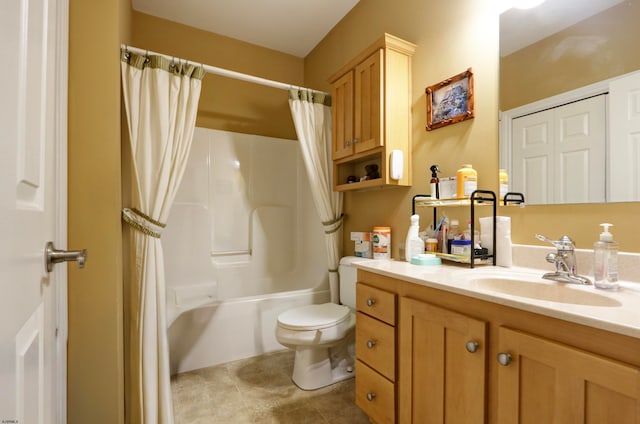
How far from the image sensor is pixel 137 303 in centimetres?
152

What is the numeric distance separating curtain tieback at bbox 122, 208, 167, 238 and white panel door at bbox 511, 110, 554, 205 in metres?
1.78

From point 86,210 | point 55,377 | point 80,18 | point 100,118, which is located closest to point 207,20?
point 80,18

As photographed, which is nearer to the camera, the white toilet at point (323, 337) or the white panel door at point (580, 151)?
the white panel door at point (580, 151)

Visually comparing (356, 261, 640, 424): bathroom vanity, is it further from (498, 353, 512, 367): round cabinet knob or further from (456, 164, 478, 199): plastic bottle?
(456, 164, 478, 199): plastic bottle

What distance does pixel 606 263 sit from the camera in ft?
3.14

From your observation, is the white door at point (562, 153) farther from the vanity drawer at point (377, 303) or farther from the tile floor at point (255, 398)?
the tile floor at point (255, 398)

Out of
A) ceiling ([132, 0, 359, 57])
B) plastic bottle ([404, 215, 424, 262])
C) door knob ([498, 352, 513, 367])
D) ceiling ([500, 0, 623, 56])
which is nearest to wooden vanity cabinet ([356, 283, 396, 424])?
plastic bottle ([404, 215, 424, 262])

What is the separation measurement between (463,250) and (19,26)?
5.12 feet

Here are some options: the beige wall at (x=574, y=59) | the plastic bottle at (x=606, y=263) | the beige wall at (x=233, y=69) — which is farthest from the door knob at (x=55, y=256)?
the beige wall at (x=233, y=69)

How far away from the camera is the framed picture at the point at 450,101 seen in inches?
58.1

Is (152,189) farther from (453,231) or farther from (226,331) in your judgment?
(453,231)

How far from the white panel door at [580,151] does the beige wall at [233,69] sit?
7.60 feet

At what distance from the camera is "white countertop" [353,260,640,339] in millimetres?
671

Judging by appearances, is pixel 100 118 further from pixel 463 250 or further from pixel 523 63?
pixel 523 63
